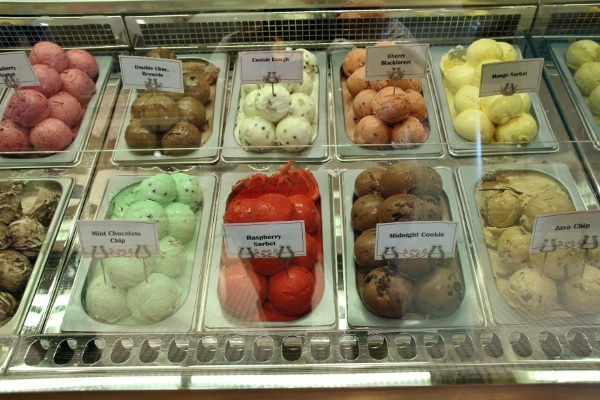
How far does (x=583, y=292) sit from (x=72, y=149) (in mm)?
1661

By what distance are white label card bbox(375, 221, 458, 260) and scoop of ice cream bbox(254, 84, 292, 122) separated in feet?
2.51

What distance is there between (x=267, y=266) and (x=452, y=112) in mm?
1037

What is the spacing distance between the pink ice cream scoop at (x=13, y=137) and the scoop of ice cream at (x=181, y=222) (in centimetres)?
63

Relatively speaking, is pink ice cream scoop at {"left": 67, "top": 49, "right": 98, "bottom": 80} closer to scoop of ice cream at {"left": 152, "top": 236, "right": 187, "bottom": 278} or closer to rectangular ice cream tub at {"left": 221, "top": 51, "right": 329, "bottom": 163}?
rectangular ice cream tub at {"left": 221, "top": 51, "right": 329, "bottom": 163}

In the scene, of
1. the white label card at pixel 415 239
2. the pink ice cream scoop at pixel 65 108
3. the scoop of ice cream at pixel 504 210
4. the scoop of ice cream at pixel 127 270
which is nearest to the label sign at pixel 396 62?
the scoop of ice cream at pixel 504 210

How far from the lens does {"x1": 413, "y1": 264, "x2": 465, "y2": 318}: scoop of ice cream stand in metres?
1.43

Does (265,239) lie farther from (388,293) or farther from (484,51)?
(484,51)

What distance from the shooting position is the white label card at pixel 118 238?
1370 mm

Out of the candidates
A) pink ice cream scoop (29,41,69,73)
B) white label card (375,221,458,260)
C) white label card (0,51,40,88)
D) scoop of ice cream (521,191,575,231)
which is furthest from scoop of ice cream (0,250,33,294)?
scoop of ice cream (521,191,575,231)

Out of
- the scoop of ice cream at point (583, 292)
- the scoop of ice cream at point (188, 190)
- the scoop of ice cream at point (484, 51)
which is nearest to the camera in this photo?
the scoop of ice cream at point (583, 292)

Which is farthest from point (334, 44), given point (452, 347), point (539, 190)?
point (452, 347)

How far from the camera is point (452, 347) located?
4.32 feet

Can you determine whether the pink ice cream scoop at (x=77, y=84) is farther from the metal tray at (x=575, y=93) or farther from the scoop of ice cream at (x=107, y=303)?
the metal tray at (x=575, y=93)

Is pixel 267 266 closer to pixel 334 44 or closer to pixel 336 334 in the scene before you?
pixel 336 334
